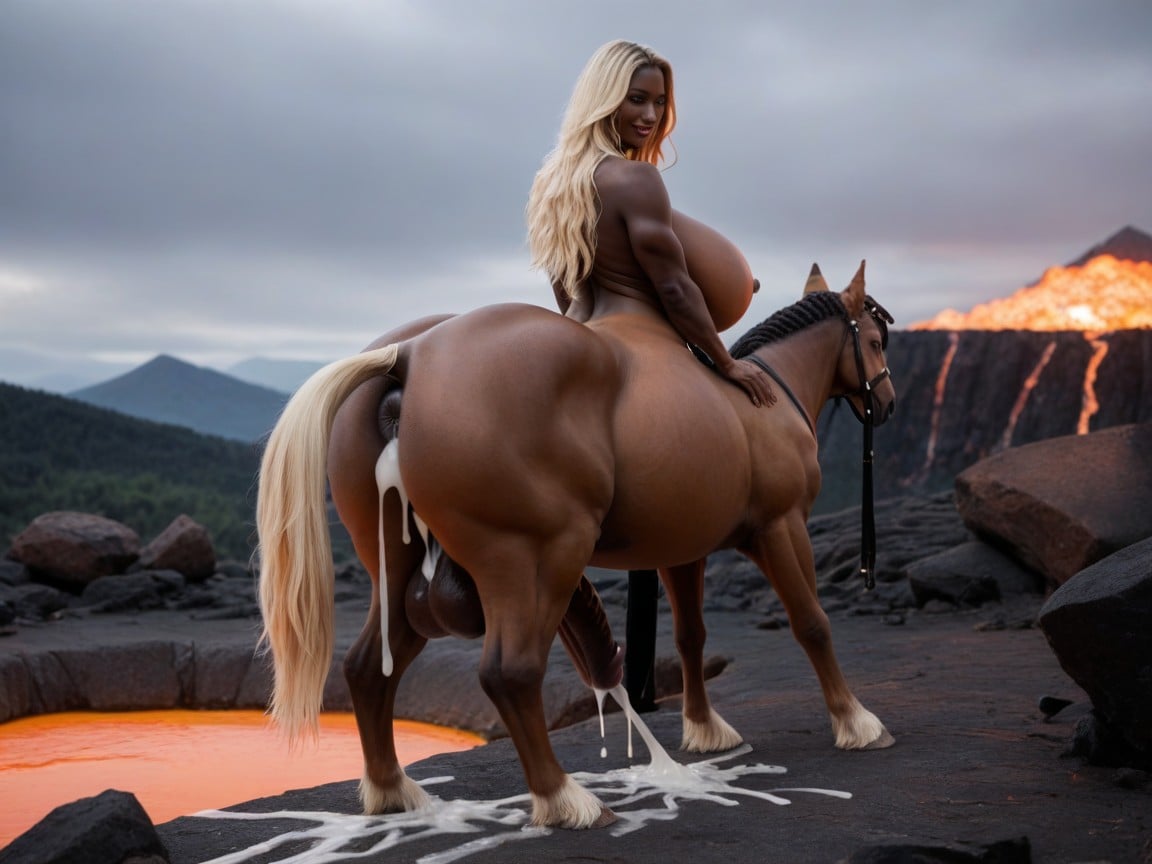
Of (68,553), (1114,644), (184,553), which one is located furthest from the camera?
(184,553)

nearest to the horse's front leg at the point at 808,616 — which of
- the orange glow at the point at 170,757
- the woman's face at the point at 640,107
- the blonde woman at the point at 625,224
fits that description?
the blonde woman at the point at 625,224

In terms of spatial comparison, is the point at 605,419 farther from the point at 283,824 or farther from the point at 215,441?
the point at 215,441

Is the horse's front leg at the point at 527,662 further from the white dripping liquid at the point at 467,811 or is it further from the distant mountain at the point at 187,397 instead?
the distant mountain at the point at 187,397

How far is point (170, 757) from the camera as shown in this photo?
635cm

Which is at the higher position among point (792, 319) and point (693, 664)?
point (792, 319)

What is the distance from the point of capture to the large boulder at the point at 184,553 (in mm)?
11625

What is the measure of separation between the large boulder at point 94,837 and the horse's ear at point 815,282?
11.6 feet

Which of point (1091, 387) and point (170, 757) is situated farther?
point (1091, 387)

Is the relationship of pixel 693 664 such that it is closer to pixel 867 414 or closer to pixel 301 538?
pixel 867 414

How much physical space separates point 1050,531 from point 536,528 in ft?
20.4

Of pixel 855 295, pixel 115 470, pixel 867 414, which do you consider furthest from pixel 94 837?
pixel 115 470

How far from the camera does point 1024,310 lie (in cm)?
2170

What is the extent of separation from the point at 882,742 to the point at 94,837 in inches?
114

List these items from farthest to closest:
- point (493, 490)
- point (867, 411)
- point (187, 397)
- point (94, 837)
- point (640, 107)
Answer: point (187, 397)
point (867, 411)
point (640, 107)
point (493, 490)
point (94, 837)
